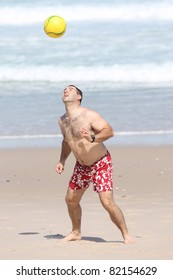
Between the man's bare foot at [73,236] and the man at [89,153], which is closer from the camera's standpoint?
the man at [89,153]

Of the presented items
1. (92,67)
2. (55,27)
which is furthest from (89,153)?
(92,67)

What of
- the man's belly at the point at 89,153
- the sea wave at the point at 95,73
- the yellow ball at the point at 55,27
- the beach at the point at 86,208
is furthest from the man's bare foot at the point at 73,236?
the sea wave at the point at 95,73

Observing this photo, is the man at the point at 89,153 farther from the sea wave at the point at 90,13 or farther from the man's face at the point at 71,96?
the sea wave at the point at 90,13

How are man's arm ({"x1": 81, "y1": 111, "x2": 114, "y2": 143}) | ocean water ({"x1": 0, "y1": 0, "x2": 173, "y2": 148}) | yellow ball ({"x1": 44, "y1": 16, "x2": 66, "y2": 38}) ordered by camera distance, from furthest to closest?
ocean water ({"x1": 0, "y1": 0, "x2": 173, "y2": 148}), yellow ball ({"x1": 44, "y1": 16, "x2": 66, "y2": 38}), man's arm ({"x1": 81, "y1": 111, "x2": 114, "y2": 143})

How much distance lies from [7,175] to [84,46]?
49.5 feet

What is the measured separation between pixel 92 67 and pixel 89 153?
54.1ft

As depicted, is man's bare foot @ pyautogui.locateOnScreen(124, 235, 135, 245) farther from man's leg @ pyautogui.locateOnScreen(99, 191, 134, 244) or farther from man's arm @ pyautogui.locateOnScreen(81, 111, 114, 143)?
man's arm @ pyautogui.locateOnScreen(81, 111, 114, 143)

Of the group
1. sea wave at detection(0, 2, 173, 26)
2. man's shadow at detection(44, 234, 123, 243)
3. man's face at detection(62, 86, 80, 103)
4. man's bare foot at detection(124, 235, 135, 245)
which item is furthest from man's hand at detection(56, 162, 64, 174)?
sea wave at detection(0, 2, 173, 26)

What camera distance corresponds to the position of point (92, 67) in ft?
83.6

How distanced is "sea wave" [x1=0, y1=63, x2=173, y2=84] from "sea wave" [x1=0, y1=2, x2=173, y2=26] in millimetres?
7270

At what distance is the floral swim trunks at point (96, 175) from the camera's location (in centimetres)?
909

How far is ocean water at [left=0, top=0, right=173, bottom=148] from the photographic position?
1736cm

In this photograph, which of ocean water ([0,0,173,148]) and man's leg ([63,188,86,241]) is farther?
ocean water ([0,0,173,148])

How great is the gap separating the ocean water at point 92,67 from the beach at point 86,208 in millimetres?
1470
